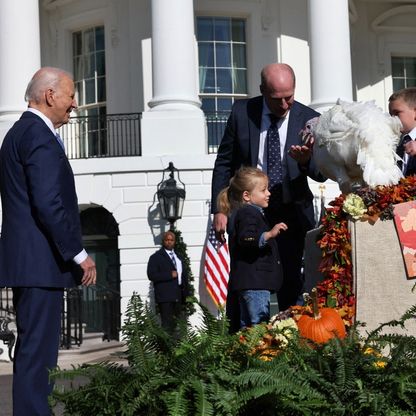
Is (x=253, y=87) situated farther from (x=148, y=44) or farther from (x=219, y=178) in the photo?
(x=219, y=178)

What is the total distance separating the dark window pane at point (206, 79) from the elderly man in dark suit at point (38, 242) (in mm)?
19340

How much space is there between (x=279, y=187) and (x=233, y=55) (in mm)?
17983

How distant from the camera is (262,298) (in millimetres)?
7953

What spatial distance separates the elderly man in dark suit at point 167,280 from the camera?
19.5 metres

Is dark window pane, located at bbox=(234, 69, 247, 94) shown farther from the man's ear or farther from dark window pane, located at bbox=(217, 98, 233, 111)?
the man's ear

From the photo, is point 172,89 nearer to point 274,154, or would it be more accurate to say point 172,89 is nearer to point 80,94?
point 80,94

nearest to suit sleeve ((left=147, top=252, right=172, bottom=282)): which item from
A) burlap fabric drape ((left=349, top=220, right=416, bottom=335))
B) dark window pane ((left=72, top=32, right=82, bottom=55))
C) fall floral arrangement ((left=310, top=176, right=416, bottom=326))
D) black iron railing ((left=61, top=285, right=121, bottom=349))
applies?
black iron railing ((left=61, top=285, right=121, bottom=349))

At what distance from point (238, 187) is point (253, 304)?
891 mm

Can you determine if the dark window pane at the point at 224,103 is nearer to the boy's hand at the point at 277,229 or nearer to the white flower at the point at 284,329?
the boy's hand at the point at 277,229

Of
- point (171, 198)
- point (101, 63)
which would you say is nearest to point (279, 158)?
point (171, 198)

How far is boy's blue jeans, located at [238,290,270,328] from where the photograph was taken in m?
7.88

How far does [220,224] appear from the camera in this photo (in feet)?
25.0

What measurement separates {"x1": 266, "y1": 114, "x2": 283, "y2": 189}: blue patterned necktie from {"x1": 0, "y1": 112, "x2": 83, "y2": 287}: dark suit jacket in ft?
6.75

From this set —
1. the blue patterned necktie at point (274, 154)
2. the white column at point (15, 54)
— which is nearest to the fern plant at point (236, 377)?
the blue patterned necktie at point (274, 154)
